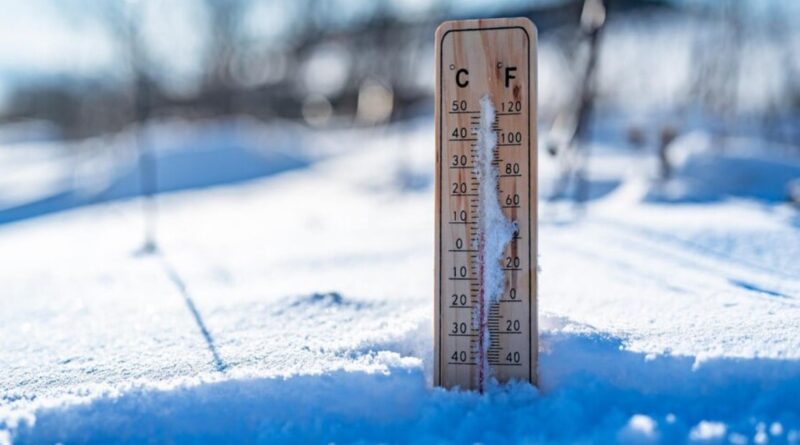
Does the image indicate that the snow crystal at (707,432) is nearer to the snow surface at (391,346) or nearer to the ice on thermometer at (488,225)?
the snow surface at (391,346)

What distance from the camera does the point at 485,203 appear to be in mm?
1710

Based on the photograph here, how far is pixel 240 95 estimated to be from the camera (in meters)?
24.5

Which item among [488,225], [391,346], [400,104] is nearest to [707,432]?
[488,225]

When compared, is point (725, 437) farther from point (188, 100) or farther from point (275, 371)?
point (188, 100)

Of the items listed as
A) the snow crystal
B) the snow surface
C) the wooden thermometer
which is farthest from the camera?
the wooden thermometer

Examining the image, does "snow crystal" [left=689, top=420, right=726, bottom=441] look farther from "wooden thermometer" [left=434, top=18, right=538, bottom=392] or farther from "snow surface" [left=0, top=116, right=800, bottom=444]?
"wooden thermometer" [left=434, top=18, right=538, bottom=392]

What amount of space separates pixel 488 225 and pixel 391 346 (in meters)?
0.46

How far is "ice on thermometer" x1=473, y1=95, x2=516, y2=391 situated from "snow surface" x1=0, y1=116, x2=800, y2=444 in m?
0.21

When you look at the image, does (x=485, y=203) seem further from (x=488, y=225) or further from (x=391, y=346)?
(x=391, y=346)

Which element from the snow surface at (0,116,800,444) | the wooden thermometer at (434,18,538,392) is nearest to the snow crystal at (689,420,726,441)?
the snow surface at (0,116,800,444)

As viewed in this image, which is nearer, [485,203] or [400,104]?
[485,203]

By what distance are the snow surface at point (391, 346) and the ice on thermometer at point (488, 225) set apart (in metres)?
0.21

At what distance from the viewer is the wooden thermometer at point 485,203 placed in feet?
5.58

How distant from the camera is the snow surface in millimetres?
1595
